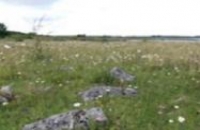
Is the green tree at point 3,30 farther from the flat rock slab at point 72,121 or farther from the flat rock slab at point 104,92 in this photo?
the flat rock slab at point 72,121

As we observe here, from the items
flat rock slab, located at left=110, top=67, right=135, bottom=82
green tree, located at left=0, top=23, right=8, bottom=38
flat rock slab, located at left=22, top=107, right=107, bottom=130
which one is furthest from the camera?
green tree, located at left=0, top=23, right=8, bottom=38

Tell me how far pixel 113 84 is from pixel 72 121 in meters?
3.67

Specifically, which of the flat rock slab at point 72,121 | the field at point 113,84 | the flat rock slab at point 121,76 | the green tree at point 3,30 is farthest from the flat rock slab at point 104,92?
the green tree at point 3,30

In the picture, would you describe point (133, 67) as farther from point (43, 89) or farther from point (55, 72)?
point (43, 89)

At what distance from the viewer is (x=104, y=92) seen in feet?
35.1

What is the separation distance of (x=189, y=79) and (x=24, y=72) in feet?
12.9

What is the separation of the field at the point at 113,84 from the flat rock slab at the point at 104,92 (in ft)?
0.48

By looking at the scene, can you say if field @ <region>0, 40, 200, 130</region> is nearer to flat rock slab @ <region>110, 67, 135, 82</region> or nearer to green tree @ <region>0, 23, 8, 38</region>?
flat rock slab @ <region>110, 67, 135, 82</region>

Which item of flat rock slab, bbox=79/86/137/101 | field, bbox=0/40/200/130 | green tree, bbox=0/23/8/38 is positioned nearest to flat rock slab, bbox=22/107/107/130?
field, bbox=0/40/200/130

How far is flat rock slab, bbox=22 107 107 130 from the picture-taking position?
27.9 feet

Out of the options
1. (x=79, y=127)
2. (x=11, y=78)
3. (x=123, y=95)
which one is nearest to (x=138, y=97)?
(x=123, y=95)

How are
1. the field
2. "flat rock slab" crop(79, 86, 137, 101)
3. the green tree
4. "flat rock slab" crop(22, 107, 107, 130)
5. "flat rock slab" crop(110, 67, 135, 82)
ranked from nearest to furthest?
"flat rock slab" crop(22, 107, 107, 130), the field, "flat rock slab" crop(79, 86, 137, 101), "flat rock slab" crop(110, 67, 135, 82), the green tree

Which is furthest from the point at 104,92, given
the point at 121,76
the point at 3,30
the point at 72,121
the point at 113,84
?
the point at 3,30

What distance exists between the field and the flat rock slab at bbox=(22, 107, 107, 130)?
32cm
